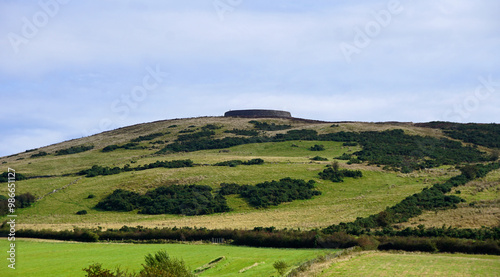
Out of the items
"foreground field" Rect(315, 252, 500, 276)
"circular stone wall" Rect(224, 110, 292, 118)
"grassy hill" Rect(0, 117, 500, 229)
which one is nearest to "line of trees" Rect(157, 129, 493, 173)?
"grassy hill" Rect(0, 117, 500, 229)

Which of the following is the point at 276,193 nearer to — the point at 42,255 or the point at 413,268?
the point at 42,255

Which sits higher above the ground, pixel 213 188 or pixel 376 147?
pixel 376 147

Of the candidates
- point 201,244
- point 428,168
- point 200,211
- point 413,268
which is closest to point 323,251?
point 413,268

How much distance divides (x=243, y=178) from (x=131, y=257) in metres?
49.3

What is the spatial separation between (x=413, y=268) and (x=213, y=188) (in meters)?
56.4

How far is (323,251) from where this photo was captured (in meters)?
44.7

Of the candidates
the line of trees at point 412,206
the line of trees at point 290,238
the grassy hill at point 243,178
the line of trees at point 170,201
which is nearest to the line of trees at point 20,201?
the grassy hill at point 243,178

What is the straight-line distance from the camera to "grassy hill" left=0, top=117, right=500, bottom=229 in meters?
69.4

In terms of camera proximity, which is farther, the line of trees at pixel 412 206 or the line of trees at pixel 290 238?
the line of trees at pixel 412 206

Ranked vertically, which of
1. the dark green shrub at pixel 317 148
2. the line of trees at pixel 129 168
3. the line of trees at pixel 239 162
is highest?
the dark green shrub at pixel 317 148

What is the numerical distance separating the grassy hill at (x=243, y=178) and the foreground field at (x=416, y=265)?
57.9 ft

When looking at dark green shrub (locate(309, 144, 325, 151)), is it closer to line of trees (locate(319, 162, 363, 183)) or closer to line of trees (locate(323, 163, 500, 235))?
line of trees (locate(319, 162, 363, 183))

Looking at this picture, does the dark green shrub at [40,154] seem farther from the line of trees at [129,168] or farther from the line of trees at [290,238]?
the line of trees at [290,238]

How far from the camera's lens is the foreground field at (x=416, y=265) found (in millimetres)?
33969
